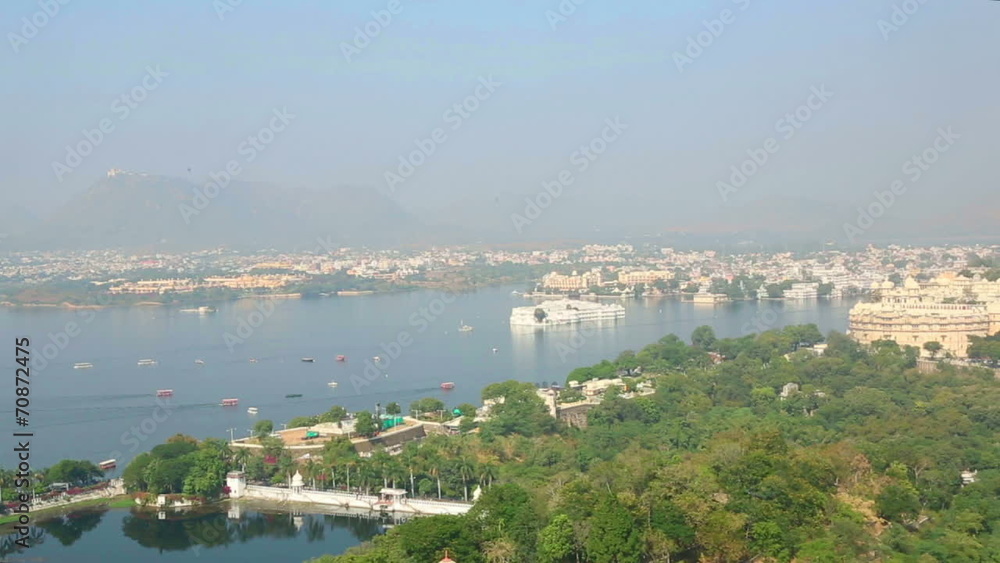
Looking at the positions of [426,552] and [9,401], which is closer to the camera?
[426,552]

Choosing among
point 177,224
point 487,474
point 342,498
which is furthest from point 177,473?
point 177,224

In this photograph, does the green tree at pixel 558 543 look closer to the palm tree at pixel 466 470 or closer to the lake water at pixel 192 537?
the lake water at pixel 192 537

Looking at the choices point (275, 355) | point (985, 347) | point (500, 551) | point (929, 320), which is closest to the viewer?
point (500, 551)

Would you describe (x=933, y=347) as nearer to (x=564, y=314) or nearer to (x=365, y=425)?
(x=365, y=425)

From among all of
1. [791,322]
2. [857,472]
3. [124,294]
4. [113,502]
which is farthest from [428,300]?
[857,472]

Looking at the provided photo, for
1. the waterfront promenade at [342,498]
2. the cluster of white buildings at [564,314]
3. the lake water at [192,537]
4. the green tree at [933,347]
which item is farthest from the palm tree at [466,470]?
the cluster of white buildings at [564,314]

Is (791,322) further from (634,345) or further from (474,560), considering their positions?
(474,560)
